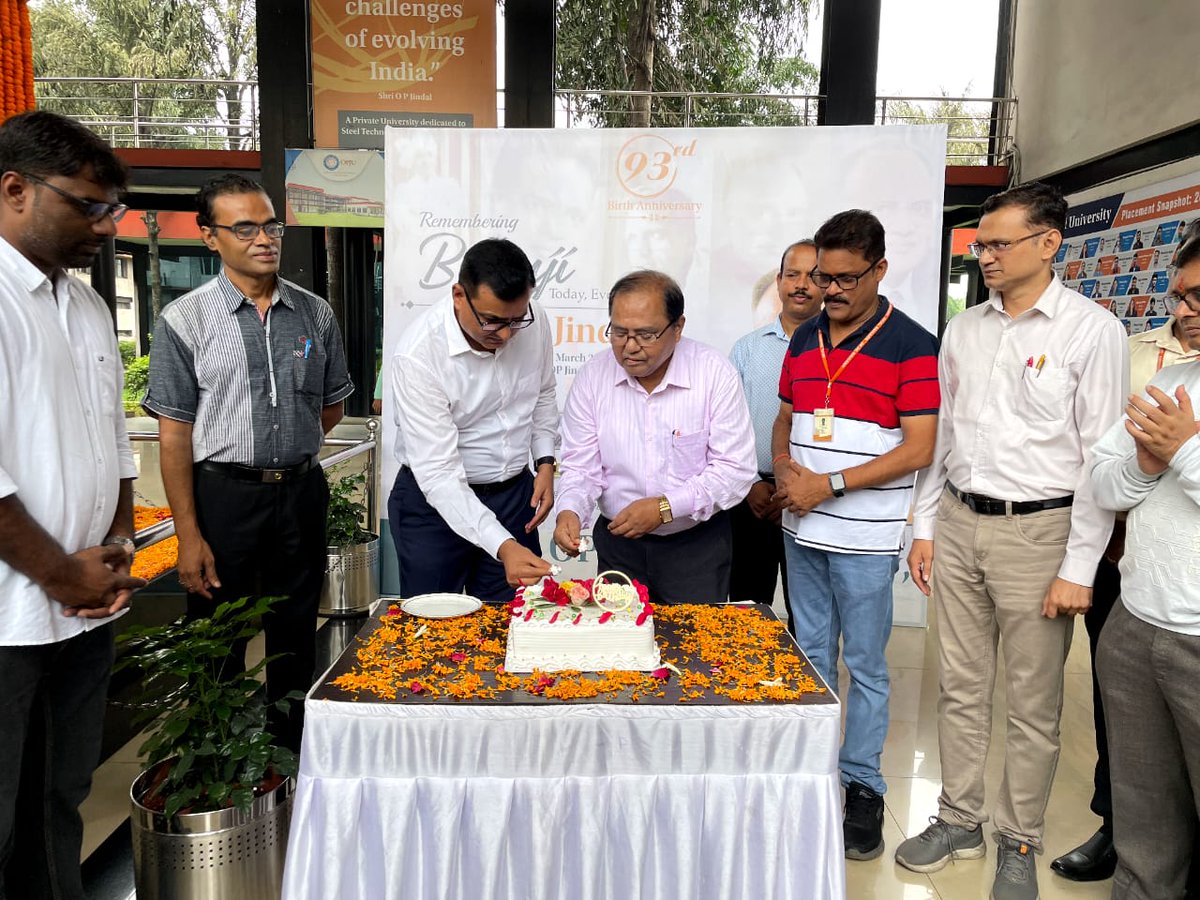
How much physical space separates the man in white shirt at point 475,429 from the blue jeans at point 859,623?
847 mm

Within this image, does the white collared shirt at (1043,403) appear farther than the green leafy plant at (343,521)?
No

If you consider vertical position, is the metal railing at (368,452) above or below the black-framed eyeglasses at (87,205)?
below

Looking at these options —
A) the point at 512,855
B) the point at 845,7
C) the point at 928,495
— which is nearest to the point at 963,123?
the point at 845,7

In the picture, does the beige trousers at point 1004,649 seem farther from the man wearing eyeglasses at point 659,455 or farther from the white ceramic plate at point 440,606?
the white ceramic plate at point 440,606

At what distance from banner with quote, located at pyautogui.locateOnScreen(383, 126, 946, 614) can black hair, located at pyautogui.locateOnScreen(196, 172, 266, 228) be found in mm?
1688

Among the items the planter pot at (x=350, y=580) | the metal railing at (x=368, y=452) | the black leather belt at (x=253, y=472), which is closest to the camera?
the black leather belt at (x=253, y=472)

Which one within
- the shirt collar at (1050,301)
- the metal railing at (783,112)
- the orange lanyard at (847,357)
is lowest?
the orange lanyard at (847,357)

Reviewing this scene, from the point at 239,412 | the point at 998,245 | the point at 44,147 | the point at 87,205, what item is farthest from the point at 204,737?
the point at 998,245

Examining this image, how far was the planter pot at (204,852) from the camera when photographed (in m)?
1.93

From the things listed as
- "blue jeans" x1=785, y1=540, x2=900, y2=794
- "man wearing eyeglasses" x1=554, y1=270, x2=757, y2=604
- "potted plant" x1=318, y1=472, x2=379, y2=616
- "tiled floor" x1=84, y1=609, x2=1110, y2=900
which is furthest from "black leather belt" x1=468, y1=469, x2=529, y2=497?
"potted plant" x1=318, y1=472, x2=379, y2=616

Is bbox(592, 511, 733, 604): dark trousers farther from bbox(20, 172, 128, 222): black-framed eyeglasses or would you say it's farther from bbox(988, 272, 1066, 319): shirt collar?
bbox(20, 172, 128, 222): black-framed eyeglasses

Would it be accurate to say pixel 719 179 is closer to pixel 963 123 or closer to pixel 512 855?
pixel 512 855

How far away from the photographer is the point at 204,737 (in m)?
2.01

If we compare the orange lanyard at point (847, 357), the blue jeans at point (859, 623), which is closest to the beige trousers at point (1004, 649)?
the blue jeans at point (859, 623)
